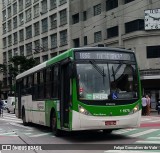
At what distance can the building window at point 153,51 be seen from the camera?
41.4 metres

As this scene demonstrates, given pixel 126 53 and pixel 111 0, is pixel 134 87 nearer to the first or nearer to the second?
pixel 126 53

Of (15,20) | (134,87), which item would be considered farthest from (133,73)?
(15,20)

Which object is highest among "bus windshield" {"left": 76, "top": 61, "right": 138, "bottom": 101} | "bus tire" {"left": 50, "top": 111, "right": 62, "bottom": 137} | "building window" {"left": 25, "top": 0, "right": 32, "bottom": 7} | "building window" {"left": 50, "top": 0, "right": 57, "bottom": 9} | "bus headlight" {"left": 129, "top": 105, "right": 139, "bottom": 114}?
"building window" {"left": 25, "top": 0, "right": 32, "bottom": 7}

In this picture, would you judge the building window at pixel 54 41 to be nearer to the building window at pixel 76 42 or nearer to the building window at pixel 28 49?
the building window at pixel 76 42

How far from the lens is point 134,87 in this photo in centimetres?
1395

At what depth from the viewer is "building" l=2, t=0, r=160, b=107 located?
41.8m

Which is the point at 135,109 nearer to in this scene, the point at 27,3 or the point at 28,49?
the point at 28,49

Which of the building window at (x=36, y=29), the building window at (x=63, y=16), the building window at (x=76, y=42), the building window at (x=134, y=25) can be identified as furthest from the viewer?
the building window at (x=36, y=29)

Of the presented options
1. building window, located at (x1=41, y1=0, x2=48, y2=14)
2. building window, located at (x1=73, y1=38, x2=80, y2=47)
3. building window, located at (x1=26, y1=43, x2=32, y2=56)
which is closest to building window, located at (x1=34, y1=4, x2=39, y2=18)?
building window, located at (x1=41, y1=0, x2=48, y2=14)

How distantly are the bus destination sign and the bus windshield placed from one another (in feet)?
0.76

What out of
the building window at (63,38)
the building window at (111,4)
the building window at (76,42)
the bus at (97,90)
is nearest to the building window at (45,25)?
the building window at (63,38)

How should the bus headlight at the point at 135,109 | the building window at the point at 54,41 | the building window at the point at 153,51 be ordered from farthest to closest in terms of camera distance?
the building window at the point at 54,41
the building window at the point at 153,51
the bus headlight at the point at 135,109

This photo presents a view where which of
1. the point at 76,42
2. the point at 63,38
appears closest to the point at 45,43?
the point at 63,38

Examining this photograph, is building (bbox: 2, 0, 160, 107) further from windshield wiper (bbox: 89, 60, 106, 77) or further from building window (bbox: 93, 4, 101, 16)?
windshield wiper (bbox: 89, 60, 106, 77)
